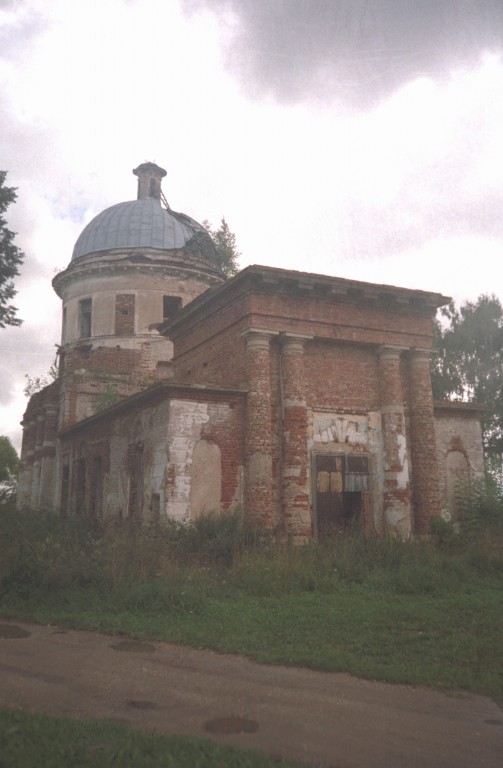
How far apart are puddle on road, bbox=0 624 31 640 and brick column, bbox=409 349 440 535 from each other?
10.6 m

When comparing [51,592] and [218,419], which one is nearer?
[51,592]

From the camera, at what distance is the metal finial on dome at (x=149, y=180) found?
31594 mm

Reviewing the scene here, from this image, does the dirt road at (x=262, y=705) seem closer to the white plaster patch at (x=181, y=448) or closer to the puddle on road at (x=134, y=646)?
the puddle on road at (x=134, y=646)

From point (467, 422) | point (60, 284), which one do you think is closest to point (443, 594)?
point (467, 422)

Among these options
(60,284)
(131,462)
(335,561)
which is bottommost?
(335,561)

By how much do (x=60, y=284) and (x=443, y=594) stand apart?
2191 centimetres

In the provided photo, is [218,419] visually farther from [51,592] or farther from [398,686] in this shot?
[398,686]

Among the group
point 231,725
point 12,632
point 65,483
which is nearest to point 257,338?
point 12,632

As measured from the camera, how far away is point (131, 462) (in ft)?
56.4

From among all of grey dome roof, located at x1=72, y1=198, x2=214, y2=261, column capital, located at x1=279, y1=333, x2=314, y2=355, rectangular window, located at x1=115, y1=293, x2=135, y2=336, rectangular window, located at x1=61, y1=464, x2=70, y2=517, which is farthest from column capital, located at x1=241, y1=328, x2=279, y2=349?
grey dome roof, located at x1=72, y1=198, x2=214, y2=261

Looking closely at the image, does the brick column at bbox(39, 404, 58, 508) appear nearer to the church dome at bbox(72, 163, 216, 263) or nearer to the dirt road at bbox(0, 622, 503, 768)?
the church dome at bbox(72, 163, 216, 263)

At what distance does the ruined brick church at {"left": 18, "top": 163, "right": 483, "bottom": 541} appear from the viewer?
14.9m

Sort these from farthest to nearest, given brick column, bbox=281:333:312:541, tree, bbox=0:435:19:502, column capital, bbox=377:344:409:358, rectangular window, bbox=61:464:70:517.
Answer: tree, bbox=0:435:19:502, rectangular window, bbox=61:464:70:517, column capital, bbox=377:344:409:358, brick column, bbox=281:333:312:541

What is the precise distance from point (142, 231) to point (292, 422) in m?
15.1
